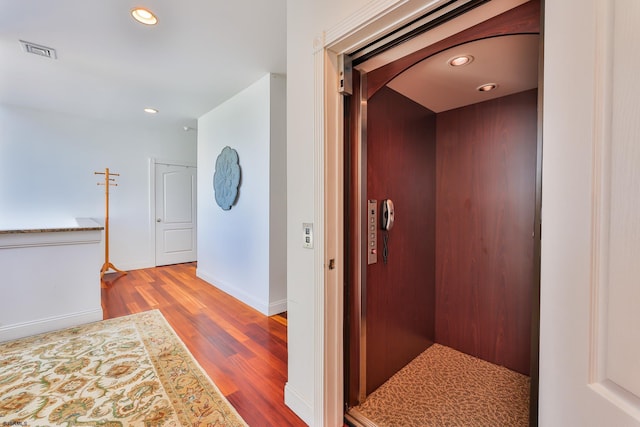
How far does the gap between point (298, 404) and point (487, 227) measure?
184 cm

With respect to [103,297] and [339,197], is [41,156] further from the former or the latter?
[339,197]

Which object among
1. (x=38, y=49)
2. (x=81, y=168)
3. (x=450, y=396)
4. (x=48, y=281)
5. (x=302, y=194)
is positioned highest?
(x=38, y=49)

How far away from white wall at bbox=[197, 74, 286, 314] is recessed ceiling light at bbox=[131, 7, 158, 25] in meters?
1.15

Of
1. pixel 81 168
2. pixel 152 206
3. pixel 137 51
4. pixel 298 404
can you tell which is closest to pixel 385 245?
pixel 298 404

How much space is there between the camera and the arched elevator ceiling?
54.7 inches

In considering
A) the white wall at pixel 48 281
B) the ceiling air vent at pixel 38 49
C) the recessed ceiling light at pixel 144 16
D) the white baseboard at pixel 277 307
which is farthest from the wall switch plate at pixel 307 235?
the ceiling air vent at pixel 38 49

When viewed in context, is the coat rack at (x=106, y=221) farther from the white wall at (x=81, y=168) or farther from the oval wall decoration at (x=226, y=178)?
the oval wall decoration at (x=226, y=178)

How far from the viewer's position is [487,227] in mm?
2137

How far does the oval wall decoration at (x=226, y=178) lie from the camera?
3.49 meters

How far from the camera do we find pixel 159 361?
2.08 meters

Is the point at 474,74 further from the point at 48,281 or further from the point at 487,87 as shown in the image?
the point at 48,281

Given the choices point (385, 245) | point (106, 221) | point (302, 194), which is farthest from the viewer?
point (106, 221)

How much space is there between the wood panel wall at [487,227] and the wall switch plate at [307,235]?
4.75ft

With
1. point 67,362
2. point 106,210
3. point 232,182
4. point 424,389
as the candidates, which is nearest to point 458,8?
point 424,389
